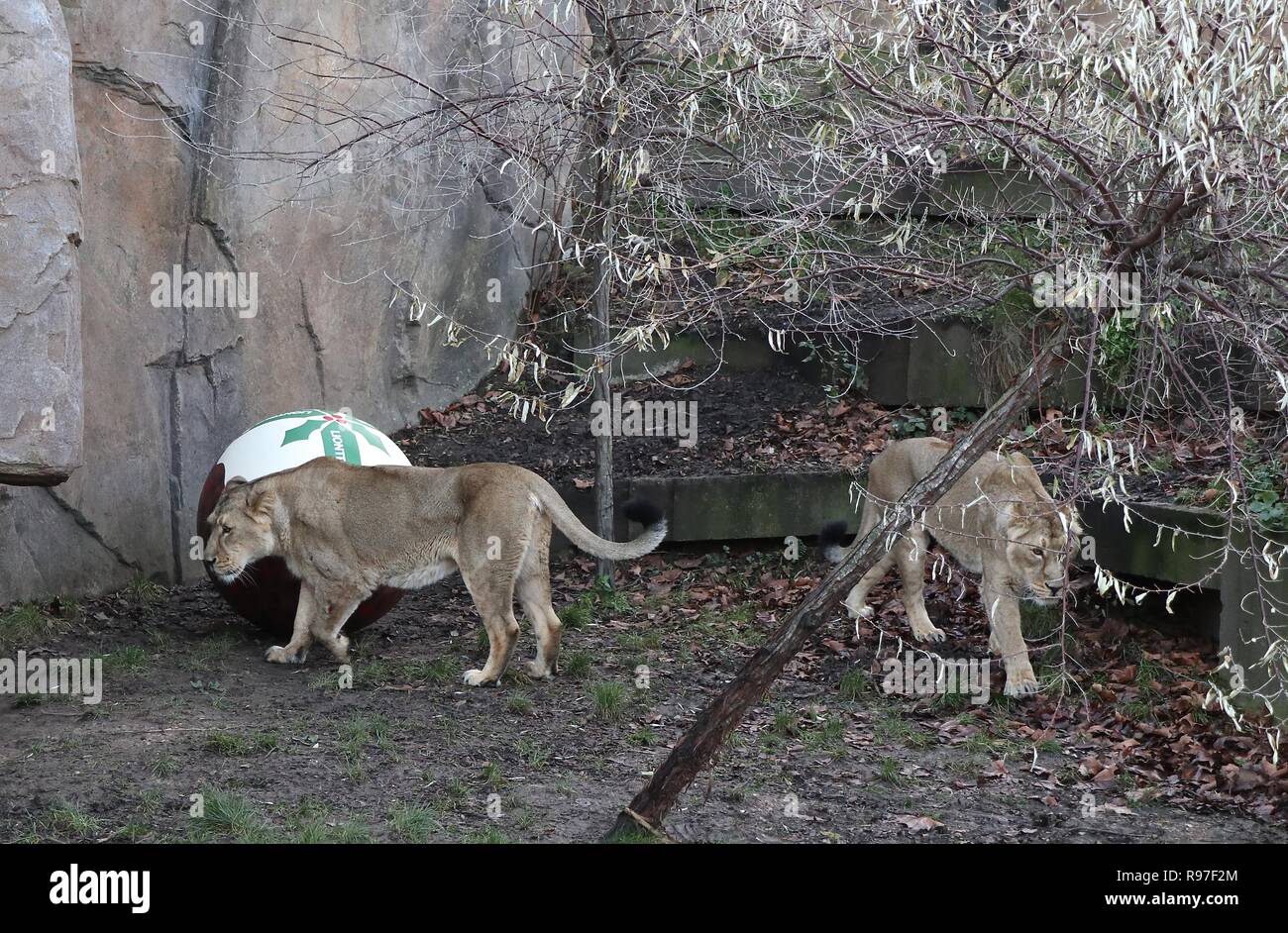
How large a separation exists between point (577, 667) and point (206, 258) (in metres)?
4.00

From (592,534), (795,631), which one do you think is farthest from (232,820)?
(592,534)

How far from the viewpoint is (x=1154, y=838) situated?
18.7ft

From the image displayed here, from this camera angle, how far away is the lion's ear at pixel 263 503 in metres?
7.71

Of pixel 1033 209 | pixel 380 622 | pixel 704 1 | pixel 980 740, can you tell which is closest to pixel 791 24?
pixel 704 1

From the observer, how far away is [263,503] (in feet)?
25.4

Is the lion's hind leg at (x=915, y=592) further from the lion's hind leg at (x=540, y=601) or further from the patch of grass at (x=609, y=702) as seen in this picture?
the lion's hind leg at (x=540, y=601)

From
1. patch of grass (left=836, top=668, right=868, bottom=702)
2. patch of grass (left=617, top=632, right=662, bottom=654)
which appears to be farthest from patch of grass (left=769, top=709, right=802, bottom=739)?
patch of grass (left=617, top=632, right=662, bottom=654)

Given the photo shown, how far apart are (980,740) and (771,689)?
4.34ft

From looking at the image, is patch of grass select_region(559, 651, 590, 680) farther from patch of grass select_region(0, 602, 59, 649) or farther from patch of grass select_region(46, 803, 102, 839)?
patch of grass select_region(0, 602, 59, 649)

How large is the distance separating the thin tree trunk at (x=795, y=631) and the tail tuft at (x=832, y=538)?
317cm

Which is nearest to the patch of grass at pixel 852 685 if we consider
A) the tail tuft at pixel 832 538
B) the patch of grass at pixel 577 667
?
the tail tuft at pixel 832 538

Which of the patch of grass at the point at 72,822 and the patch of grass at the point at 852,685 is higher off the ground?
the patch of grass at the point at 852,685

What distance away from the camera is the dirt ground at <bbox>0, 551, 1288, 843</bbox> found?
5688 mm

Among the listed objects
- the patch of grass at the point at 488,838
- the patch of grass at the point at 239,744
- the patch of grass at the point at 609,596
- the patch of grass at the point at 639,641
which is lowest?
the patch of grass at the point at 488,838
